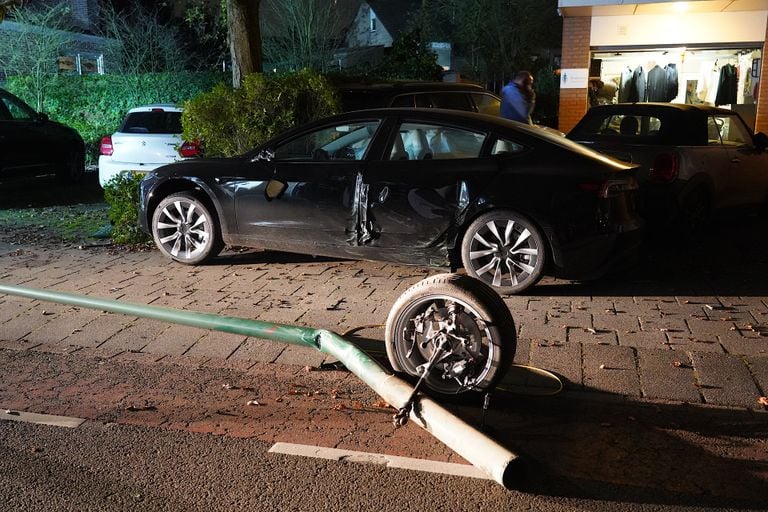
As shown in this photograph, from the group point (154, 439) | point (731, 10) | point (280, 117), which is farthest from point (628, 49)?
point (154, 439)

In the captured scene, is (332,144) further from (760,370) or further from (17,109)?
(17,109)

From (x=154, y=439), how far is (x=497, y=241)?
3562 mm

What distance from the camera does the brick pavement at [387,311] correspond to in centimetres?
514

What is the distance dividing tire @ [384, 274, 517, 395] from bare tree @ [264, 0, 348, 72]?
21830mm

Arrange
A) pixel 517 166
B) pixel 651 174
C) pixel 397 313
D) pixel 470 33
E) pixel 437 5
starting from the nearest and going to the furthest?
pixel 397 313 → pixel 517 166 → pixel 651 174 → pixel 470 33 → pixel 437 5

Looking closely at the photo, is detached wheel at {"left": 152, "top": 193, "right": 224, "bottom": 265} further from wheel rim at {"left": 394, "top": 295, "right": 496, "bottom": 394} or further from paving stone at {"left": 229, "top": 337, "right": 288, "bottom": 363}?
wheel rim at {"left": 394, "top": 295, "right": 496, "bottom": 394}

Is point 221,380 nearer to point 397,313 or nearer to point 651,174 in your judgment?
point 397,313

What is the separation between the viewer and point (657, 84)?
16.8 m

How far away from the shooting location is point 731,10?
617 inches

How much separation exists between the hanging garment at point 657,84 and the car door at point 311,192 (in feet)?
36.7

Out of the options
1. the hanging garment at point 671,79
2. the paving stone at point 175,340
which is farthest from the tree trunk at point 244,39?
the hanging garment at point 671,79

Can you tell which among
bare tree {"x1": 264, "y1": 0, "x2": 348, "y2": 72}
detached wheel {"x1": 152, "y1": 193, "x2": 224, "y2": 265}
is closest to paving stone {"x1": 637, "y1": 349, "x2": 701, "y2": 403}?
detached wheel {"x1": 152, "y1": 193, "x2": 224, "y2": 265}

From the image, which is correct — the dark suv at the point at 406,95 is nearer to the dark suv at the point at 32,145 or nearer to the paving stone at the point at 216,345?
the paving stone at the point at 216,345

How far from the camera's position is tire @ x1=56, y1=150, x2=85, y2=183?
50.6 ft
